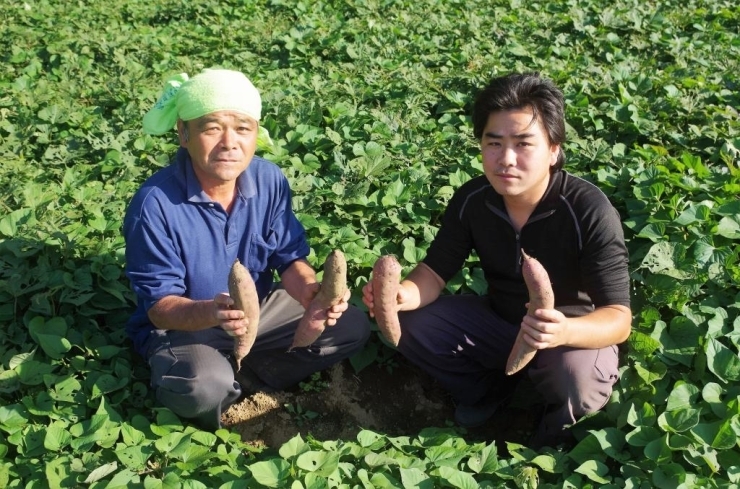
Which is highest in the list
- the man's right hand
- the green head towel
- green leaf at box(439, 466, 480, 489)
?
the green head towel

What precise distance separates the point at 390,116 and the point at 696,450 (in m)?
2.83

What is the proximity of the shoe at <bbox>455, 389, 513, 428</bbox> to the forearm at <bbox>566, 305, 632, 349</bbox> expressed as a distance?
585 mm

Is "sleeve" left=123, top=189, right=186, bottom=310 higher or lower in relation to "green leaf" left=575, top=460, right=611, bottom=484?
higher

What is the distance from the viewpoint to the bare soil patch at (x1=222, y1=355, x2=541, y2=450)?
3018 millimetres

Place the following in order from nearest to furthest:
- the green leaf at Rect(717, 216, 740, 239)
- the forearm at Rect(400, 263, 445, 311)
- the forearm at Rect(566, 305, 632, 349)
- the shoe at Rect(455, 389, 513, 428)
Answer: the forearm at Rect(566, 305, 632, 349) → the forearm at Rect(400, 263, 445, 311) → the shoe at Rect(455, 389, 513, 428) → the green leaf at Rect(717, 216, 740, 239)

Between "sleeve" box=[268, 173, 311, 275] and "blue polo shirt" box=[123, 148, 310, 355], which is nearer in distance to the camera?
"blue polo shirt" box=[123, 148, 310, 355]

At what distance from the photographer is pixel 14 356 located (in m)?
2.87

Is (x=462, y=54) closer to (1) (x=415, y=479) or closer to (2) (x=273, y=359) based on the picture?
(2) (x=273, y=359)

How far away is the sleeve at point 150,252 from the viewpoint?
2514mm

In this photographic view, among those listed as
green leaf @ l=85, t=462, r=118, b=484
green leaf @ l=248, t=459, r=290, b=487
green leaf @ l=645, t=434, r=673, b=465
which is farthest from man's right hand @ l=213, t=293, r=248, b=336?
green leaf @ l=645, t=434, r=673, b=465

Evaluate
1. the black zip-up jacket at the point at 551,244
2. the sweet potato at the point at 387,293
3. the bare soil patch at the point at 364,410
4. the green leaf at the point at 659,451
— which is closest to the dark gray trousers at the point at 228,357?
the bare soil patch at the point at 364,410

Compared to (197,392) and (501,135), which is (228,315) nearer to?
(197,392)

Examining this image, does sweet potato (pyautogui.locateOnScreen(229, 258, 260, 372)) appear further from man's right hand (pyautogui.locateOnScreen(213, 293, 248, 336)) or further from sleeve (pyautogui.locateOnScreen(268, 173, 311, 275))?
sleeve (pyautogui.locateOnScreen(268, 173, 311, 275))

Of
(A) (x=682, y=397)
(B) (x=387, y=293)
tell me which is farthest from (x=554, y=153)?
(A) (x=682, y=397)
